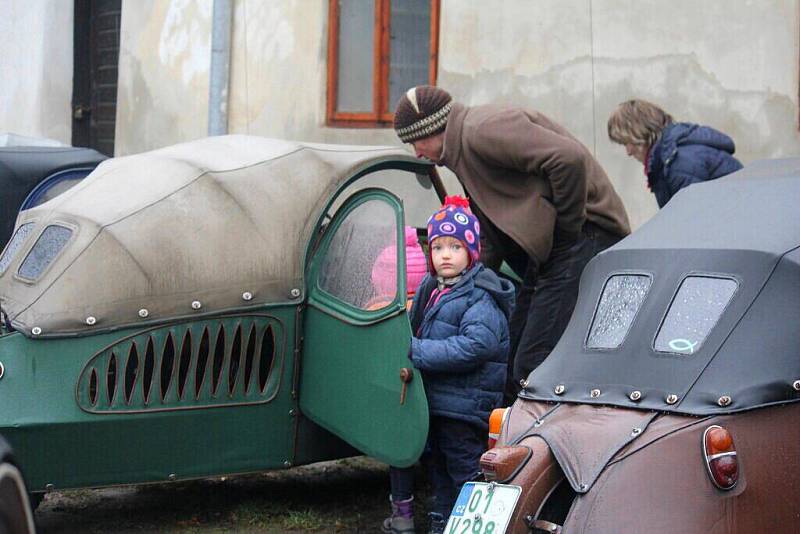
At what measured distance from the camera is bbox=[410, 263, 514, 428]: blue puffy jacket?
224 inches

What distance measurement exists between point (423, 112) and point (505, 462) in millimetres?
2574

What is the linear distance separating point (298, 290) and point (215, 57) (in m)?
6.60

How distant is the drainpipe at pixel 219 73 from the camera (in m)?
12.5

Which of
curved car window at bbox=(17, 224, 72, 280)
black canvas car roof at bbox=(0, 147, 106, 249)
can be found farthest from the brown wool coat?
black canvas car roof at bbox=(0, 147, 106, 249)

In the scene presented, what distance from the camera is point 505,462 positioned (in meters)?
4.06

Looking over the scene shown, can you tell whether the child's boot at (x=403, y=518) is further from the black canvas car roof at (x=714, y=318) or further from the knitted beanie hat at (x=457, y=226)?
the black canvas car roof at (x=714, y=318)

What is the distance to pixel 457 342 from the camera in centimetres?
568

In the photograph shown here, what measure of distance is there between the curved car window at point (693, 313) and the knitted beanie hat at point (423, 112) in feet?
7.24

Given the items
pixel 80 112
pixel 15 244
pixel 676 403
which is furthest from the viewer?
pixel 80 112

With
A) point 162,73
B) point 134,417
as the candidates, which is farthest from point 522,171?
point 162,73

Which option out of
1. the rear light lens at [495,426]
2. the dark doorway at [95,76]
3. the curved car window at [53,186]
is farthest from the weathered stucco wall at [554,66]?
the rear light lens at [495,426]

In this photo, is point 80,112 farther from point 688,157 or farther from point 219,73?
point 688,157

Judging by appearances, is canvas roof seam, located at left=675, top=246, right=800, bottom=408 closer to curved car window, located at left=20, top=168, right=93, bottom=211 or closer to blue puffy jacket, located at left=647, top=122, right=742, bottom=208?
blue puffy jacket, located at left=647, top=122, right=742, bottom=208

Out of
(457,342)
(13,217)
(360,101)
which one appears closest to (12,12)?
(360,101)
